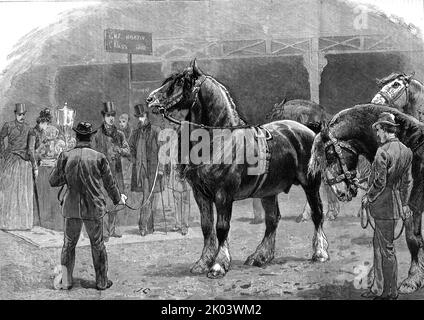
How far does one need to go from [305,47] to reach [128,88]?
2.36 meters

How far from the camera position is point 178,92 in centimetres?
777

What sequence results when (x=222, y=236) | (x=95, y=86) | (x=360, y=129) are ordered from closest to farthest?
(x=360, y=129) → (x=222, y=236) → (x=95, y=86)

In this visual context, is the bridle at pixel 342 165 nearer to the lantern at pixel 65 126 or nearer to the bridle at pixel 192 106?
the bridle at pixel 192 106

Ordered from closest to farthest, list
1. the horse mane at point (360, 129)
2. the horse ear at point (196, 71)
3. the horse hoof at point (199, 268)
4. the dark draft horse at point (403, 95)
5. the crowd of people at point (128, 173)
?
the horse mane at point (360, 129) → the horse ear at point (196, 71) → the horse hoof at point (199, 268) → the dark draft horse at point (403, 95) → the crowd of people at point (128, 173)

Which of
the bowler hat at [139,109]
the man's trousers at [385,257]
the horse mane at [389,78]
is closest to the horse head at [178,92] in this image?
the bowler hat at [139,109]

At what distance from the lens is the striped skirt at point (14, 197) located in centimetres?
850

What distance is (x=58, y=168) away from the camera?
25.0ft

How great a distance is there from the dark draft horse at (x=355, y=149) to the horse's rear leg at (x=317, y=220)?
407mm

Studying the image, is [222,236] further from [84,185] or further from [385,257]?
[385,257]

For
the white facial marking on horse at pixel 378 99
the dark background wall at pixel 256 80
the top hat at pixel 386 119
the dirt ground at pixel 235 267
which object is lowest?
the dirt ground at pixel 235 267

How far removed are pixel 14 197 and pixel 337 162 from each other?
417 centimetres

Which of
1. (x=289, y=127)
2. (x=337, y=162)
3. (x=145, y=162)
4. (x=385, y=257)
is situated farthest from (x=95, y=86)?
(x=385, y=257)

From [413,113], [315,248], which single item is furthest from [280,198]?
[413,113]
